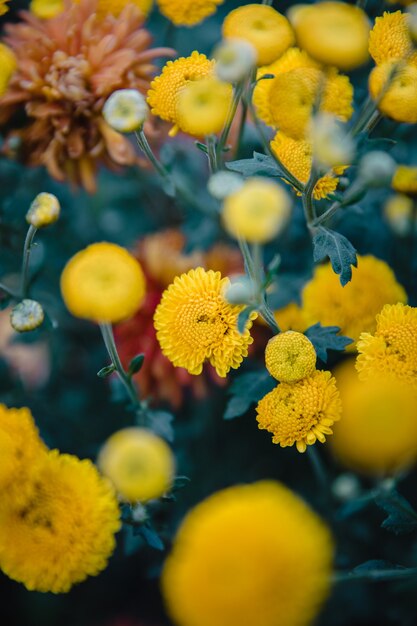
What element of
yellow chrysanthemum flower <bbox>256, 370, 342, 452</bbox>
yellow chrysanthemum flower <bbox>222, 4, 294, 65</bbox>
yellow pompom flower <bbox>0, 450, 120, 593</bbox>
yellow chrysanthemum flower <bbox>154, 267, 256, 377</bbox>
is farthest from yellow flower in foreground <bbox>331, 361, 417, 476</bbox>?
yellow chrysanthemum flower <bbox>222, 4, 294, 65</bbox>

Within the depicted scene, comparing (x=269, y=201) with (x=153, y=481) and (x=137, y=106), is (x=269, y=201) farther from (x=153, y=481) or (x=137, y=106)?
(x=153, y=481)

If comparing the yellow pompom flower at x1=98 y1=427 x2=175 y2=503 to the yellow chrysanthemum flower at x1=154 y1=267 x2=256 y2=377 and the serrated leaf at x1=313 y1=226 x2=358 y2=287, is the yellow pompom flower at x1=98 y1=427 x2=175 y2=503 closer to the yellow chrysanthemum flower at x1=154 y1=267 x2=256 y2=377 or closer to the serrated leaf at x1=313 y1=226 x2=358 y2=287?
the yellow chrysanthemum flower at x1=154 y1=267 x2=256 y2=377

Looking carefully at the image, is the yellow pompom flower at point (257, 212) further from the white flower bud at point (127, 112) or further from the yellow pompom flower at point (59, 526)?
the yellow pompom flower at point (59, 526)

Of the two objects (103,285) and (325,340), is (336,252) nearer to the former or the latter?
(325,340)

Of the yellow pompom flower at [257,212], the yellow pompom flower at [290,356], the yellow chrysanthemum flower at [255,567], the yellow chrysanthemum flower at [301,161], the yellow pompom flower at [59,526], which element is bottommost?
the yellow pompom flower at [59,526]

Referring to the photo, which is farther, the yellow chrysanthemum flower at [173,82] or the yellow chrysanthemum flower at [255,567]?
the yellow chrysanthemum flower at [173,82]

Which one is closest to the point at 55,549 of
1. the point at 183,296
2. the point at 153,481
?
the point at 153,481

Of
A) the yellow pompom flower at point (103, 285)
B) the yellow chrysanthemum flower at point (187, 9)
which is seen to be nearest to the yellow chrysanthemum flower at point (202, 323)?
the yellow pompom flower at point (103, 285)
